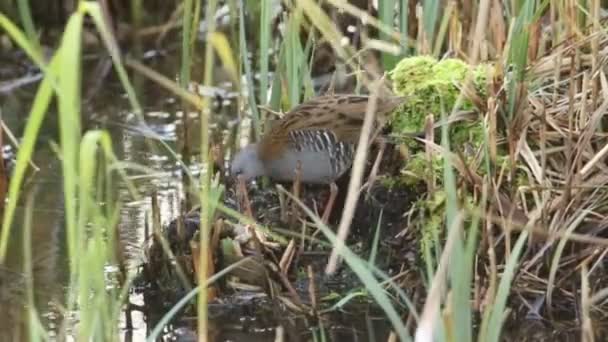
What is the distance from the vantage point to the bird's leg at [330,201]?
3926 mm

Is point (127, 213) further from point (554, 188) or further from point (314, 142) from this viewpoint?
point (554, 188)

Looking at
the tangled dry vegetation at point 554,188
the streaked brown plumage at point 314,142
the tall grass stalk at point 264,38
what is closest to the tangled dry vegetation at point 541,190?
the tangled dry vegetation at point 554,188

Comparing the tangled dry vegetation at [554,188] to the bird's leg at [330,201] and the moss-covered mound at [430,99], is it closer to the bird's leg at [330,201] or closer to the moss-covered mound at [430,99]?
the moss-covered mound at [430,99]

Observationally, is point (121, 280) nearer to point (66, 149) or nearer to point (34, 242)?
point (34, 242)

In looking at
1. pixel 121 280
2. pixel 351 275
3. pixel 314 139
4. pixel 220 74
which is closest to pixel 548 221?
pixel 351 275

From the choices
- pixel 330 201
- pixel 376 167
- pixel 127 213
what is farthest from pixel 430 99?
pixel 127 213

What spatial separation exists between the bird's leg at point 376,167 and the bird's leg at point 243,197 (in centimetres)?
32

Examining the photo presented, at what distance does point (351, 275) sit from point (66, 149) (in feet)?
5.28

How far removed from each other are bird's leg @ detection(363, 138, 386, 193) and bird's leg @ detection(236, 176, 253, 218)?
0.32 meters

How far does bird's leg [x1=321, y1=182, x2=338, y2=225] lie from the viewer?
3926 mm

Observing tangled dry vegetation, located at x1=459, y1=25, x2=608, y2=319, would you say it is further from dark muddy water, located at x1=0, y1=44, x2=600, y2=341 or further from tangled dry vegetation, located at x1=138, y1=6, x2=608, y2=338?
dark muddy water, located at x1=0, y1=44, x2=600, y2=341

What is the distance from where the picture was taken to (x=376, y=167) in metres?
3.87

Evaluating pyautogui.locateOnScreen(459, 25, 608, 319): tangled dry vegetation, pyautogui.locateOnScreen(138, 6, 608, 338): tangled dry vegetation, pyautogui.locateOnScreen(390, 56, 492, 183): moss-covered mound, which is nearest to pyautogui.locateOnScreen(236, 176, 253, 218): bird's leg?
pyautogui.locateOnScreen(138, 6, 608, 338): tangled dry vegetation

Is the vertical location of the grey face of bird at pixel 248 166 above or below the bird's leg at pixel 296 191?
above
